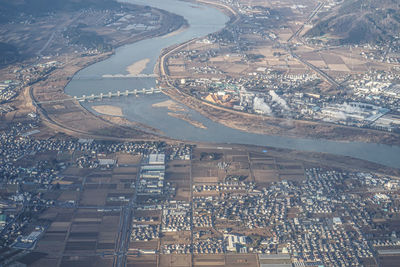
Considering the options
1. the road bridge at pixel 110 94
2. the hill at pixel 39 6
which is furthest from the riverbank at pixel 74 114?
the hill at pixel 39 6

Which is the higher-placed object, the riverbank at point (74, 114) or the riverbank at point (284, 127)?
the riverbank at point (284, 127)

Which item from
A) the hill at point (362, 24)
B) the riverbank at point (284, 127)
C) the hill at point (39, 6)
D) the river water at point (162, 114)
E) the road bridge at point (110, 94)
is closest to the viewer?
the river water at point (162, 114)

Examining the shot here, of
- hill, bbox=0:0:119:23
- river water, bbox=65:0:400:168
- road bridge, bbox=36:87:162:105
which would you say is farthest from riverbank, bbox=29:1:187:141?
hill, bbox=0:0:119:23

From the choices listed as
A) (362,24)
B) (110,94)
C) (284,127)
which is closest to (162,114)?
(110,94)

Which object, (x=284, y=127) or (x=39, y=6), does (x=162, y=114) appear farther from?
(x=39, y=6)

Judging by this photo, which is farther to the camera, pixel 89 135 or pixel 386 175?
pixel 89 135

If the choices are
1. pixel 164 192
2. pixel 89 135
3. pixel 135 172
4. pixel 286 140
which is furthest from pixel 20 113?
pixel 286 140

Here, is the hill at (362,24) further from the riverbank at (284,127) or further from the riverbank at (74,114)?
the riverbank at (284,127)

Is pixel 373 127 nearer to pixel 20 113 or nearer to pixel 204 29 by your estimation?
pixel 20 113
